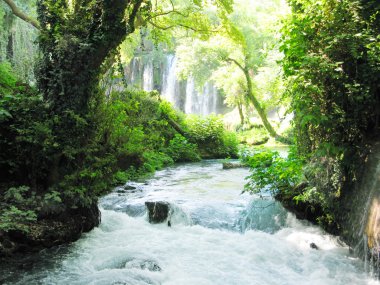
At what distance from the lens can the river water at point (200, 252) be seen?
4617 mm

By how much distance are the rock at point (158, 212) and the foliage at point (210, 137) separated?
10.4 metres

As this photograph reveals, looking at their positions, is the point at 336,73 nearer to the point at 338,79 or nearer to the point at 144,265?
the point at 338,79

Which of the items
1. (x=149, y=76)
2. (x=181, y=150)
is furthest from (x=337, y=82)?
(x=149, y=76)

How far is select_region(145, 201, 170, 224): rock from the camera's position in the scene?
7.07 meters

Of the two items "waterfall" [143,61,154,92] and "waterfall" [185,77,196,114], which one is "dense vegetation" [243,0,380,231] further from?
"waterfall" [143,61,154,92]

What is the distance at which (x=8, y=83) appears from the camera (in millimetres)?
7609

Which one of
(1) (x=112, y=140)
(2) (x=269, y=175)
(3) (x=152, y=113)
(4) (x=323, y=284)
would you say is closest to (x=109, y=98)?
(1) (x=112, y=140)

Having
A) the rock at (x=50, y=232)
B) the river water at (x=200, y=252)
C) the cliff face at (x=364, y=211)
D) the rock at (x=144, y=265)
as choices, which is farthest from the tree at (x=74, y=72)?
the cliff face at (x=364, y=211)

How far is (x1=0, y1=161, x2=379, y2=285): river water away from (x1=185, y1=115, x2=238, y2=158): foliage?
946cm

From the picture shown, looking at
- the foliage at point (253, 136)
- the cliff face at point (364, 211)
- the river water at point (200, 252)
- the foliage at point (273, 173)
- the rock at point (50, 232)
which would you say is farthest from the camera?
the foliage at point (253, 136)

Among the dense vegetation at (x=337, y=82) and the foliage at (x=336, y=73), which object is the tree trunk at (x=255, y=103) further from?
the foliage at (x=336, y=73)

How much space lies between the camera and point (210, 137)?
58.7ft

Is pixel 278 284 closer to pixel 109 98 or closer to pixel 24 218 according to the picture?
pixel 24 218

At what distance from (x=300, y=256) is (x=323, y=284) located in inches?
35.6
